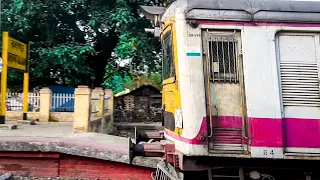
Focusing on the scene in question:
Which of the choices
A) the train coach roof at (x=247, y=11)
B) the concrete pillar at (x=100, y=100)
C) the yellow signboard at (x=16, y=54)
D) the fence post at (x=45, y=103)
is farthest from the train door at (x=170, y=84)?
the fence post at (x=45, y=103)

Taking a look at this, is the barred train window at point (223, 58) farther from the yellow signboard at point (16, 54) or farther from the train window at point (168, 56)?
the yellow signboard at point (16, 54)

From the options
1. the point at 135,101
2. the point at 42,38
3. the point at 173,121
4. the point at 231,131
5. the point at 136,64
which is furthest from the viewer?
the point at 135,101

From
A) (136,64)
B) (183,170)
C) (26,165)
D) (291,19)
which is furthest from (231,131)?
(136,64)

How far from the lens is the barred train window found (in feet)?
13.0

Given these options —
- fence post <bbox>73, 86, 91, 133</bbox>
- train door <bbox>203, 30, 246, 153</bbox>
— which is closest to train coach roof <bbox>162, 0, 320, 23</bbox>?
train door <bbox>203, 30, 246, 153</bbox>

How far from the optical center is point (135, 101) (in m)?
19.9

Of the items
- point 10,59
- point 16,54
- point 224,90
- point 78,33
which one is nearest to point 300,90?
point 224,90

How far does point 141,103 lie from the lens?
19.9m

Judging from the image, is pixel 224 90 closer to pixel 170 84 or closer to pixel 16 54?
pixel 170 84

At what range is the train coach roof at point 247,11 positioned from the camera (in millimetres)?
3955

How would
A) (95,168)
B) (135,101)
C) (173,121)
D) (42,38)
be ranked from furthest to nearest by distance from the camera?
(135,101) → (42,38) → (95,168) → (173,121)

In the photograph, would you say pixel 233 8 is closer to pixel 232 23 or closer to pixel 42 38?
pixel 232 23

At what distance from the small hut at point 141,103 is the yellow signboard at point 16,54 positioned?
7.39m

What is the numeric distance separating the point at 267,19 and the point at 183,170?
6.92ft
